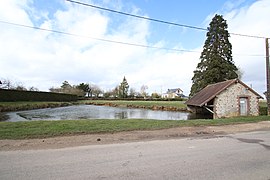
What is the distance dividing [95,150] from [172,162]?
2.57m

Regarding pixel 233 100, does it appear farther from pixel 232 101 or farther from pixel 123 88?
pixel 123 88

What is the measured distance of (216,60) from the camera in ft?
101

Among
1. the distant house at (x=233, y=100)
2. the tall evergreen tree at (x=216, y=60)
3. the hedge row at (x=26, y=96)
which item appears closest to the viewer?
the distant house at (x=233, y=100)

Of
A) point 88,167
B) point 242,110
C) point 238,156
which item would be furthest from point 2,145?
point 242,110

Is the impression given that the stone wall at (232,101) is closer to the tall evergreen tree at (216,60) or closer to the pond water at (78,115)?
the pond water at (78,115)

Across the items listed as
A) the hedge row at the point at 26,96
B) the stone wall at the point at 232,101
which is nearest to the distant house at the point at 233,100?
the stone wall at the point at 232,101

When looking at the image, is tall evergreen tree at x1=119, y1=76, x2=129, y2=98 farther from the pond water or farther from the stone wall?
the stone wall

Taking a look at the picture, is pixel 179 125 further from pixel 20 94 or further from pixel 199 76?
pixel 20 94

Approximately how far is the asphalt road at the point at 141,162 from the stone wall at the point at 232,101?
43.1ft

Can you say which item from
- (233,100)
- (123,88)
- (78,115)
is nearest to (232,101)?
(233,100)

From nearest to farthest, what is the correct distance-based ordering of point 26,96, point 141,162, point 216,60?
point 141,162 → point 216,60 → point 26,96

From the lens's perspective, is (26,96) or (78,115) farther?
(26,96)

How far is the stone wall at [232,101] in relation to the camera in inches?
747

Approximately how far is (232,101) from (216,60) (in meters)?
13.2
